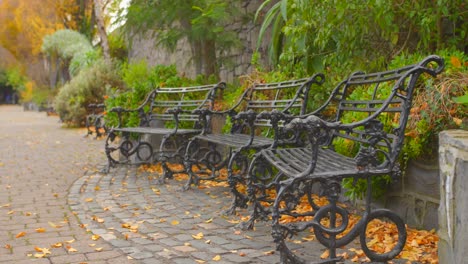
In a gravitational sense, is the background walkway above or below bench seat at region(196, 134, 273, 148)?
below

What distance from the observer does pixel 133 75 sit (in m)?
11.6

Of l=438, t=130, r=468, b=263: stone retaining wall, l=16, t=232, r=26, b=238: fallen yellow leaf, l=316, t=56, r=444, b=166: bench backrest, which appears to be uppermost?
l=316, t=56, r=444, b=166: bench backrest

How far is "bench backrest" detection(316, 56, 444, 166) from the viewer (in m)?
3.10

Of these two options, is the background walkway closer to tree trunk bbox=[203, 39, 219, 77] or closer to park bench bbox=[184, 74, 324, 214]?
park bench bbox=[184, 74, 324, 214]

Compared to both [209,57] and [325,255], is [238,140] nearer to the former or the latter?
[325,255]

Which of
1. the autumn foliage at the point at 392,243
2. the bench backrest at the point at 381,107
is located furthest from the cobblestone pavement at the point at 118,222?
the bench backrest at the point at 381,107

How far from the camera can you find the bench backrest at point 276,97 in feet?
15.9

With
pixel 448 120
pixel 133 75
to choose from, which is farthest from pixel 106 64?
pixel 448 120

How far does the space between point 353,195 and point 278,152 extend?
67cm

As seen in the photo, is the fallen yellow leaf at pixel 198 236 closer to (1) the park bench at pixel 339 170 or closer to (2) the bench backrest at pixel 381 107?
(1) the park bench at pixel 339 170

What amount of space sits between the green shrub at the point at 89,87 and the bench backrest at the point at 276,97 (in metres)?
9.37

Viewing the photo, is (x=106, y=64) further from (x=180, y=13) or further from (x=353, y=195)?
(x=353, y=195)

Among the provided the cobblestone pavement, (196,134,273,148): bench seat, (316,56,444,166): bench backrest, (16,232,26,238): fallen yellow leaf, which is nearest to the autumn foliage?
the cobblestone pavement

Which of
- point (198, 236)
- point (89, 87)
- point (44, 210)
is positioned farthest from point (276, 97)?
point (89, 87)
